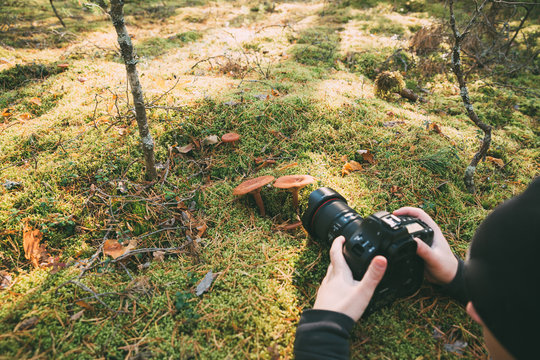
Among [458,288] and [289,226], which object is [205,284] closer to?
[289,226]

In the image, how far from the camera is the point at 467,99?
249 centimetres

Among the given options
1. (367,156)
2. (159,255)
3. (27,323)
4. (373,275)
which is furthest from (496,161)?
(27,323)

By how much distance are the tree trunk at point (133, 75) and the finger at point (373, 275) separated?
208 centimetres

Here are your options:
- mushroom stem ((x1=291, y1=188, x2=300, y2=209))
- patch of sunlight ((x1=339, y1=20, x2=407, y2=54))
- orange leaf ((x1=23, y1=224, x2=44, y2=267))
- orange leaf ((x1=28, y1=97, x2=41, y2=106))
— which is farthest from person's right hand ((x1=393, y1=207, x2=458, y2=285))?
patch of sunlight ((x1=339, y1=20, x2=407, y2=54))

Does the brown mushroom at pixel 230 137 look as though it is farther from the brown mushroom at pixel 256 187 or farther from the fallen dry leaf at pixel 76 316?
the fallen dry leaf at pixel 76 316

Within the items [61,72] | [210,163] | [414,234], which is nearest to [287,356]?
[414,234]

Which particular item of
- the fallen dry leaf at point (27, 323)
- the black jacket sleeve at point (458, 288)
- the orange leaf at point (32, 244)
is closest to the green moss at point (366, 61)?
the black jacket sleeve at point (458, 288)

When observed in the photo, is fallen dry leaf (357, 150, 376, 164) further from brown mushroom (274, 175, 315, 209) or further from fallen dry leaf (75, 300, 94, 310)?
fallen dry leaf (75, 300, 94, 310)

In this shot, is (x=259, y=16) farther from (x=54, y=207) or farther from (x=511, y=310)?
(x=511, y=310)

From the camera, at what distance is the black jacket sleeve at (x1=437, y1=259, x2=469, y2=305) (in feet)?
5.85

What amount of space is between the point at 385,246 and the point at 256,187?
1.09 metres

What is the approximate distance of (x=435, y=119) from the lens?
3.79 m

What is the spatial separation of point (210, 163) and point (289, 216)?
1.08 meters

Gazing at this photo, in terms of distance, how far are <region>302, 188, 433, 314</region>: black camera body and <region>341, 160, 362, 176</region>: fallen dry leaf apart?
942mm
